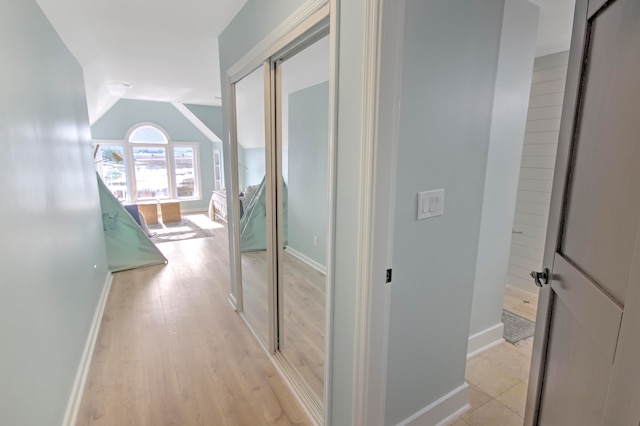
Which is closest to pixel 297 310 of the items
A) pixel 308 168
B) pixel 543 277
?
pixel 308 168

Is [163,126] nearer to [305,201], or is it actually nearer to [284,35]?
[305,201]

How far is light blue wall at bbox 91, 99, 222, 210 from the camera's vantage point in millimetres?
6746

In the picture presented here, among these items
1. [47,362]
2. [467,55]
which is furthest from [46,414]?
[467,55]

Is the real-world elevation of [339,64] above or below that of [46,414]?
above

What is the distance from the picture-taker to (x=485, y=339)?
221 cm

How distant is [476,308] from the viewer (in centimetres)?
214

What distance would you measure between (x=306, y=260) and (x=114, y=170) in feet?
20.2

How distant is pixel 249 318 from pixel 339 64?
218 cm

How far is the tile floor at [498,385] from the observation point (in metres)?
1.64

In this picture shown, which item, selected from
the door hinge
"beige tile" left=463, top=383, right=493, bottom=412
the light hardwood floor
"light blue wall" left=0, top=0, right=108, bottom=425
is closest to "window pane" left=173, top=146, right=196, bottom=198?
the light hardwood floor

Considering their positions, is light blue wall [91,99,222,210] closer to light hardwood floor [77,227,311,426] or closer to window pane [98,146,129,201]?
window pane [98,146,129,201]

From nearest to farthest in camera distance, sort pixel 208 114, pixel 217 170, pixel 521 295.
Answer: pixel 521 295
pixel 208 114
pixel 217 170

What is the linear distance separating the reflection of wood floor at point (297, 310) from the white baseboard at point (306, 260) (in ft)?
0.12

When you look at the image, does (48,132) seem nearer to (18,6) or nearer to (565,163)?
(18,6)
